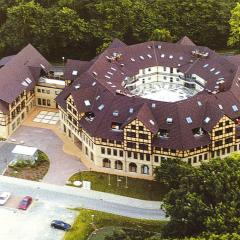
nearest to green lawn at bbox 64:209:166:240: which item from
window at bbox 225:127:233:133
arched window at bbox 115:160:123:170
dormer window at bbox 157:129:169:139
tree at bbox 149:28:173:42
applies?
arched window at bbox 115:160:123:170

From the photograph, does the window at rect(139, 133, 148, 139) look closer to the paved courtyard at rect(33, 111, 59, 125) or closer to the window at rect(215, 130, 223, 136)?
the window at rect(215, 130, 223, 136)

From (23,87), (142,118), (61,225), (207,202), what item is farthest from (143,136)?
(23,87)

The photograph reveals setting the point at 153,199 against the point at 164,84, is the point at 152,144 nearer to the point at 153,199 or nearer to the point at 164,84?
the point at 153,199

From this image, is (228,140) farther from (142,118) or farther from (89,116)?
(89,116)

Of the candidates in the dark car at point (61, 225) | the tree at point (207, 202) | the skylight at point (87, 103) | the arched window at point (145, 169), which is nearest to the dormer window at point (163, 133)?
the arched window at point (145, 169)

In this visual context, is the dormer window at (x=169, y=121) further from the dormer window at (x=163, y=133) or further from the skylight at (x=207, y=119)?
the skylight at (x=207, y=119)

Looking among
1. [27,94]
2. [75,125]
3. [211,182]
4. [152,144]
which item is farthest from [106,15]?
[211,182]
